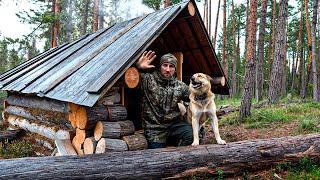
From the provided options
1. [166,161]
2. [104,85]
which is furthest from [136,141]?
[104,85]

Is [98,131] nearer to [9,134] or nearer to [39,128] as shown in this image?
[39,128]

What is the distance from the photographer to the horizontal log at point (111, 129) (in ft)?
17.6

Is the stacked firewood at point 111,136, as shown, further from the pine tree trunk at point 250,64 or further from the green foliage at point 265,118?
the pine tree trunk at point 250,64

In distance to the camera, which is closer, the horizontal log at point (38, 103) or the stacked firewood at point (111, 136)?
the stacked firewood at point (111, 136)

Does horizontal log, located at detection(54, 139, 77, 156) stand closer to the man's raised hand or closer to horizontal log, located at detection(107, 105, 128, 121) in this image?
horizontal log, located at detection(107, 105, 128, 121)

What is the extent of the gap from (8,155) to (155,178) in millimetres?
4565

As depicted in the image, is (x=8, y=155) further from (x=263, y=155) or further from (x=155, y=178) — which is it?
(x=263, y=155)

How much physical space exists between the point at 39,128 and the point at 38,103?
0.64 meters

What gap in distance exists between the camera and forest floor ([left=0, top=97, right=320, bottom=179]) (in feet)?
17.6

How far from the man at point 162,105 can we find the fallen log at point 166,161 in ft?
2.88

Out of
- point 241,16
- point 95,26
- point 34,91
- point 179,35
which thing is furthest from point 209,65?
point 241,16

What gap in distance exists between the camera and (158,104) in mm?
6180

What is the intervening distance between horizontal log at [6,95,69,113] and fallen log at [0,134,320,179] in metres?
2.14

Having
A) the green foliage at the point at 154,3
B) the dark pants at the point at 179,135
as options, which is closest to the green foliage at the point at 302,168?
the dark pants at the point at 179,135
